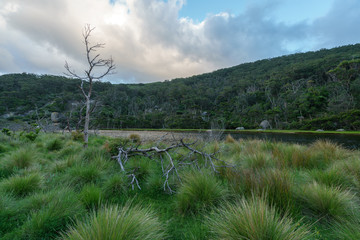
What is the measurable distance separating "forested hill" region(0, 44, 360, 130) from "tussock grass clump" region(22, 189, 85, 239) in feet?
42.3

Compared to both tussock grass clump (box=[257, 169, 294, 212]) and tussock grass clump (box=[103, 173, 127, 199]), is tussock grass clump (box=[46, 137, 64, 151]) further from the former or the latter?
tussock grass clump (box=[257, 169, 294, 212])

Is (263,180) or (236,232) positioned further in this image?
(263,180)

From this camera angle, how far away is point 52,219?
1.65m

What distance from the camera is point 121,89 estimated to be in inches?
3538

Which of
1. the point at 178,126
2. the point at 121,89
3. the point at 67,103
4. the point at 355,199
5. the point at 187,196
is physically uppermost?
the point at 121,89

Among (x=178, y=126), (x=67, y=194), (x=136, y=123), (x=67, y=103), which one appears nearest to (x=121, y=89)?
(x=67, y=103)

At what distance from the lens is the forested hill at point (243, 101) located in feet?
104

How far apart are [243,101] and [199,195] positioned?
60.6m

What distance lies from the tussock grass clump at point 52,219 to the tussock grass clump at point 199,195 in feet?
4.22

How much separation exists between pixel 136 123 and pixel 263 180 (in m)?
51.2

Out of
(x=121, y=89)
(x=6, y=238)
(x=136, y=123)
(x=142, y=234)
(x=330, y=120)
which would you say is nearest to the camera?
(x=142, y=234)

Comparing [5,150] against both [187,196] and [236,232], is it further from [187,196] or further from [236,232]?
[236,232]

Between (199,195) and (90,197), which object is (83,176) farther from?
(199,195)

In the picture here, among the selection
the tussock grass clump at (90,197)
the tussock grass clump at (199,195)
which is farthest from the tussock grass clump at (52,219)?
the tussock grass clump at (199,195)
